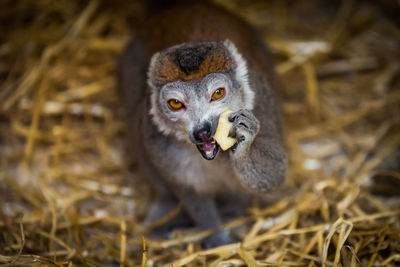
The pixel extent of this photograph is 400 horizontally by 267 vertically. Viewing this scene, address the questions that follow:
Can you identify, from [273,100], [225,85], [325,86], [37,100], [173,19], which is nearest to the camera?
[225,85]

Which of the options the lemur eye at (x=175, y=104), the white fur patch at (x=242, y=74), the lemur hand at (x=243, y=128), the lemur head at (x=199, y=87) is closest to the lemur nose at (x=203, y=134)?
the lemur head at (x=199, y=87)

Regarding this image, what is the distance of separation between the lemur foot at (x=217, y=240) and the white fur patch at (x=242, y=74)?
147 cm

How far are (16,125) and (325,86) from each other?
403 cm

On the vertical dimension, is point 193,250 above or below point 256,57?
below

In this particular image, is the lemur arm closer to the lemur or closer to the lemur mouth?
the lemur

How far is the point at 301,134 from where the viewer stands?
5.52 m

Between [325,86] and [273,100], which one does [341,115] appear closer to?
[325,86]

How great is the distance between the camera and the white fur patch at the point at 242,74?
3754mm

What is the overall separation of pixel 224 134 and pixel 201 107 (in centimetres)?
28

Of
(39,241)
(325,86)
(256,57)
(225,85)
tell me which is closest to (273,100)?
(256,57)

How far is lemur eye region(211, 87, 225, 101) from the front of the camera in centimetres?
349

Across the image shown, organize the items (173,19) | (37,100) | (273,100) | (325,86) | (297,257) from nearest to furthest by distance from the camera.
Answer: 1. (297,257)
2. (273,100)
3. (173,19)
4. (37,100)
5. (325,86)

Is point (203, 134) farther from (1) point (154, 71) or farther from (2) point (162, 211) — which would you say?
(2) point (162, 211)

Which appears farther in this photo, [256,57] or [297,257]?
[256,57]
